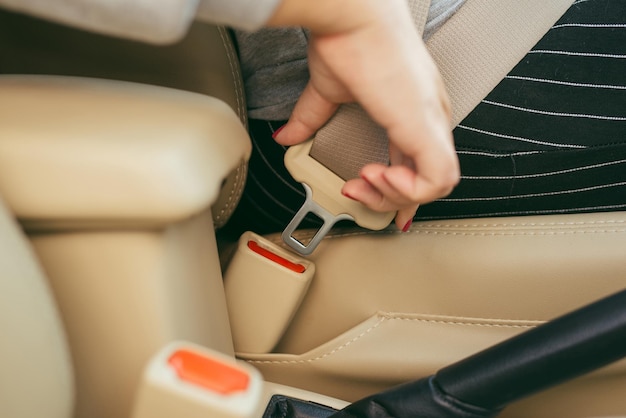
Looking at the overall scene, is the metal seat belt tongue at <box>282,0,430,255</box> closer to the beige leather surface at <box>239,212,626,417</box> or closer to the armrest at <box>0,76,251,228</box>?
the beige leather surface at <box>239,212,626,417</box>

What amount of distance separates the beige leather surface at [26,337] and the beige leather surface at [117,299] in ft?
0.15

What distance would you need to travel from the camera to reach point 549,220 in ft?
2.24

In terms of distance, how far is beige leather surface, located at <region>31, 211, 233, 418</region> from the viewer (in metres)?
0.50

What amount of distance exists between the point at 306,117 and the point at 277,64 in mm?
64

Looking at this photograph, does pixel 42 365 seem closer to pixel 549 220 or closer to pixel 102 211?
pixel 102 211

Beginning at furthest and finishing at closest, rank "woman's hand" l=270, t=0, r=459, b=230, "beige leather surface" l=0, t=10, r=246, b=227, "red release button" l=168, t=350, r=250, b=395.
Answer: "beige leather surface" l=0, t=10, r=246, b=227
"woman's hand" l=270, t=0, r=459, b=230
"red release button" l=168, t=350, r=250, b=395

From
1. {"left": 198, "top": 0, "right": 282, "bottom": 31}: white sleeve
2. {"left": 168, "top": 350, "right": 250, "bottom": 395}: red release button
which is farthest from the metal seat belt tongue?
{"left": 168, "top": 350, "right": 250, "bottom": 395}: red release button

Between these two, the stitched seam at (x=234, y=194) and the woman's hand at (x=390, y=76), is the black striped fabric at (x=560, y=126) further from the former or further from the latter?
the stitched seam at (x=234, y=194)

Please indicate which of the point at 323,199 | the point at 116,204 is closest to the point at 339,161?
the point at 323,199

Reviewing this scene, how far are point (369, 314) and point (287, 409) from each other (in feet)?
0.48

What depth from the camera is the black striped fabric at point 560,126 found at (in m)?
0.66

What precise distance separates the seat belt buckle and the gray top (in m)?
0.05

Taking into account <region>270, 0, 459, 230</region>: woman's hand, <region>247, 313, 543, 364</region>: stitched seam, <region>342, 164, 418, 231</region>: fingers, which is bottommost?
<region>247, 313, 543, 364</region>: stitched seam

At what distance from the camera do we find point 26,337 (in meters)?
0.44
